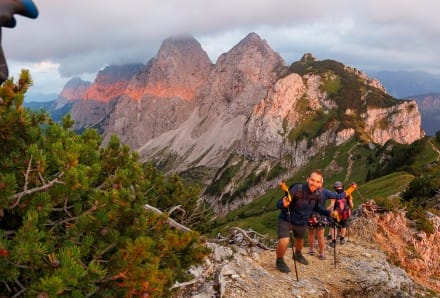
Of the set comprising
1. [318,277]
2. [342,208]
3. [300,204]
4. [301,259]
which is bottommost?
[318,277]

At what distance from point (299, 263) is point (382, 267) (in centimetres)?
421

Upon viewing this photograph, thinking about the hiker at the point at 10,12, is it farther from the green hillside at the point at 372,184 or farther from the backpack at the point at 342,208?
the green hillside at the point at 372,184

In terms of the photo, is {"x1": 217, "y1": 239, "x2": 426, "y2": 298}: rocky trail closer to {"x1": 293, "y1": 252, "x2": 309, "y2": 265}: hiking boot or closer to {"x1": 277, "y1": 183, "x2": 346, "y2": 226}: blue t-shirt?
{"x1": 293, "y1": 252, "x2": 309, "y2": 265}: hiking boot

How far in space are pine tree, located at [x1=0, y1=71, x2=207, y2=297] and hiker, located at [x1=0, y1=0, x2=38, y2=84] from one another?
1.54 m

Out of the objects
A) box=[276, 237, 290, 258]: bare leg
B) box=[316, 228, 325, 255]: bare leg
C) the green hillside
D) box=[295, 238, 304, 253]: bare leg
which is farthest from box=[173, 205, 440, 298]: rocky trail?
the green hillside

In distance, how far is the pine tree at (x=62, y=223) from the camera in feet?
19.2

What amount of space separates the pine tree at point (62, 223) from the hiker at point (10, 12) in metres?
1.54

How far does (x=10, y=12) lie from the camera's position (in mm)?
4891

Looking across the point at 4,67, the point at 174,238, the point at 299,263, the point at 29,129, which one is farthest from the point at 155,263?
the point at 299,263

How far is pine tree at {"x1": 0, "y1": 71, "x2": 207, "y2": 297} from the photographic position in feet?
19.2

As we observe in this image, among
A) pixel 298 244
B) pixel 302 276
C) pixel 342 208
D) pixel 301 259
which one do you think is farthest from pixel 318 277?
pixel 342 208

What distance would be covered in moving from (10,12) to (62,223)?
14.4 feet

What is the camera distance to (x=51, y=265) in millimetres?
6047

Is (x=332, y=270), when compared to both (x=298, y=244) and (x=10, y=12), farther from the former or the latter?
(x=10, y=12)
